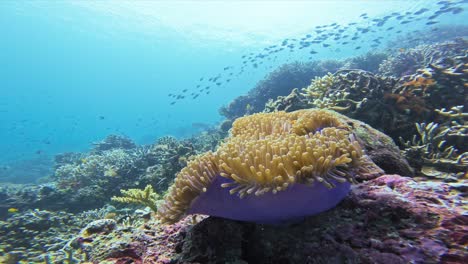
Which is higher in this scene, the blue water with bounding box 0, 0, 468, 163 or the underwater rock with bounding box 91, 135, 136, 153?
the blue water with bounding box 0, 0, 468, 163

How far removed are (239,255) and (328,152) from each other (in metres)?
1.15

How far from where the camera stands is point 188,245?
2.34m

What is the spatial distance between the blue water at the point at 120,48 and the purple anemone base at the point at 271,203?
63.5 feet

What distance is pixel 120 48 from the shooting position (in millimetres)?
81875

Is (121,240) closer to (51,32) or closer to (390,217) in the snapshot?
(390,217)

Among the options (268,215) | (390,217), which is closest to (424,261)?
(390,217)

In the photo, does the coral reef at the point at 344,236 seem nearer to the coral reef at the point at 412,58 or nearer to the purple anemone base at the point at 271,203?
the purple anemone base at the point at 271,203

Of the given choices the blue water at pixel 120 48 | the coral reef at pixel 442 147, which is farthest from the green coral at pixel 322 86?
the blue water at pixel 120 48

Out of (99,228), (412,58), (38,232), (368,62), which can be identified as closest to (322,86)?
(99,228)

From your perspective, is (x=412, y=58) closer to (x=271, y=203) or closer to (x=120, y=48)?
(x=271, y=203)

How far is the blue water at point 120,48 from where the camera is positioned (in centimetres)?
4394

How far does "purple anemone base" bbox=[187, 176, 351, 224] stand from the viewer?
1.96 m

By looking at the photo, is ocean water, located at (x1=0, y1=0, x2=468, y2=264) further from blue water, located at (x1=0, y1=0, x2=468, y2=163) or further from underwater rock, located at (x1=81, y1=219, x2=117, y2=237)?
blue water, located at (x1=0, y1=0, x2=468, y2=163)

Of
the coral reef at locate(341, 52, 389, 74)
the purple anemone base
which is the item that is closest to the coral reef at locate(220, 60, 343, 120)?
the coral reef at locate(341, 52, 389, 74)
